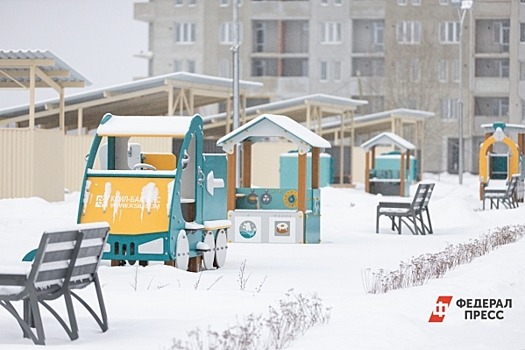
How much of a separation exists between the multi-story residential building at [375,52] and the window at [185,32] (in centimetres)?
7

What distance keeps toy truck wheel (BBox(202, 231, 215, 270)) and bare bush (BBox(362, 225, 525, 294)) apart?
7.28 ft

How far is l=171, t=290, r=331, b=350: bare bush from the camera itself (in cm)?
1001

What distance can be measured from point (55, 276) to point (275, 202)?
15758 millimetres

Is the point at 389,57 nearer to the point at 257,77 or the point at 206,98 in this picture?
the point at 257,77

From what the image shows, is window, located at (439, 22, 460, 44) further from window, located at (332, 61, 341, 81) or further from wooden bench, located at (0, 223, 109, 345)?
wooden bench, located at (0, 223, 109, 345)

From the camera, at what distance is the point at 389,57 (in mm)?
100938

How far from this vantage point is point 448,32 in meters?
102

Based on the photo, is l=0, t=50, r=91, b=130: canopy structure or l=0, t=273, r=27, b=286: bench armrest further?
l=0, t=50, r=91, b=130: canopy structure

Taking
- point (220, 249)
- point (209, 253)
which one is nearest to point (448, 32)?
point (220, 249)

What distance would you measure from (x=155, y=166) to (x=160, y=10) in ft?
272

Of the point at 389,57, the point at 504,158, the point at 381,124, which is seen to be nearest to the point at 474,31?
the point at 389,57

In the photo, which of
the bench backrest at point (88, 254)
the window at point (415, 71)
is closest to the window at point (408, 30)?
the window at point (415, 71)

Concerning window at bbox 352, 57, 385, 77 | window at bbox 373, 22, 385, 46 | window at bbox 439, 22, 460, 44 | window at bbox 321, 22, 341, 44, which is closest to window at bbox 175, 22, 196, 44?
window at bbox 321, 22, 341, 44

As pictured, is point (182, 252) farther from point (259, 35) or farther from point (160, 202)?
point (259, 35)
